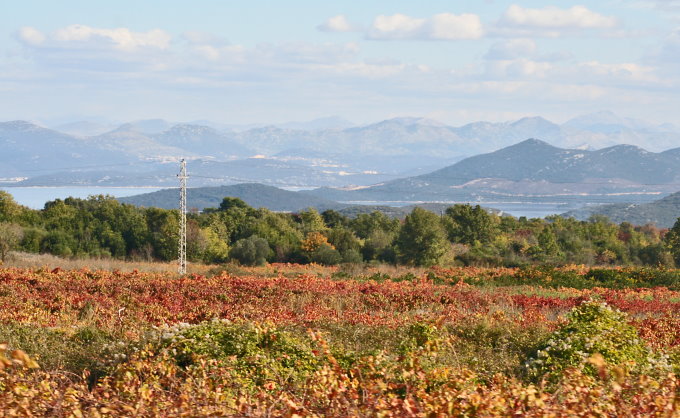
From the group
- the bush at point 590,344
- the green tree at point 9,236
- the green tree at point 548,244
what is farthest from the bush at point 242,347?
the green tree at point 548,244

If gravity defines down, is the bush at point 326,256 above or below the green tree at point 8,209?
below

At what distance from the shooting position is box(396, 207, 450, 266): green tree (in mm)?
47781

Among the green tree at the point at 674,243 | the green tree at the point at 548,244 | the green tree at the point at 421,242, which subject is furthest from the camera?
the green tree at the point at 548,244

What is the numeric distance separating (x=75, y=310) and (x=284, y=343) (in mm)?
7754

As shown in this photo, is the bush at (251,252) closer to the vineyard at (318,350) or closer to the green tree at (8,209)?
the green tree at (8,209)

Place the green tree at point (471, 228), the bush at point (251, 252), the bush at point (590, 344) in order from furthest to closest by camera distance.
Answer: the green tree at point (471, 228), the bush at point (251, 252), the bush at point (590, 344)

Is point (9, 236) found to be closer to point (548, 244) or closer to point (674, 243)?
point (548, 244)

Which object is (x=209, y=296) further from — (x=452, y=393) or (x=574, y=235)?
(x=574, y=235)

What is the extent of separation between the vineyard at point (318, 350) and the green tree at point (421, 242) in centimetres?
2038

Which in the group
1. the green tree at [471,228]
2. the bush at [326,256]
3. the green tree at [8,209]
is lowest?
the bush at [326,256]

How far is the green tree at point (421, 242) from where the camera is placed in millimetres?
47781

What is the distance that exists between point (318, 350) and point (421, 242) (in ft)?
126

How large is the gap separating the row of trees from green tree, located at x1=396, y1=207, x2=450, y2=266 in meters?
0.06

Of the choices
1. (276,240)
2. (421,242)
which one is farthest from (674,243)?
(276,240)
